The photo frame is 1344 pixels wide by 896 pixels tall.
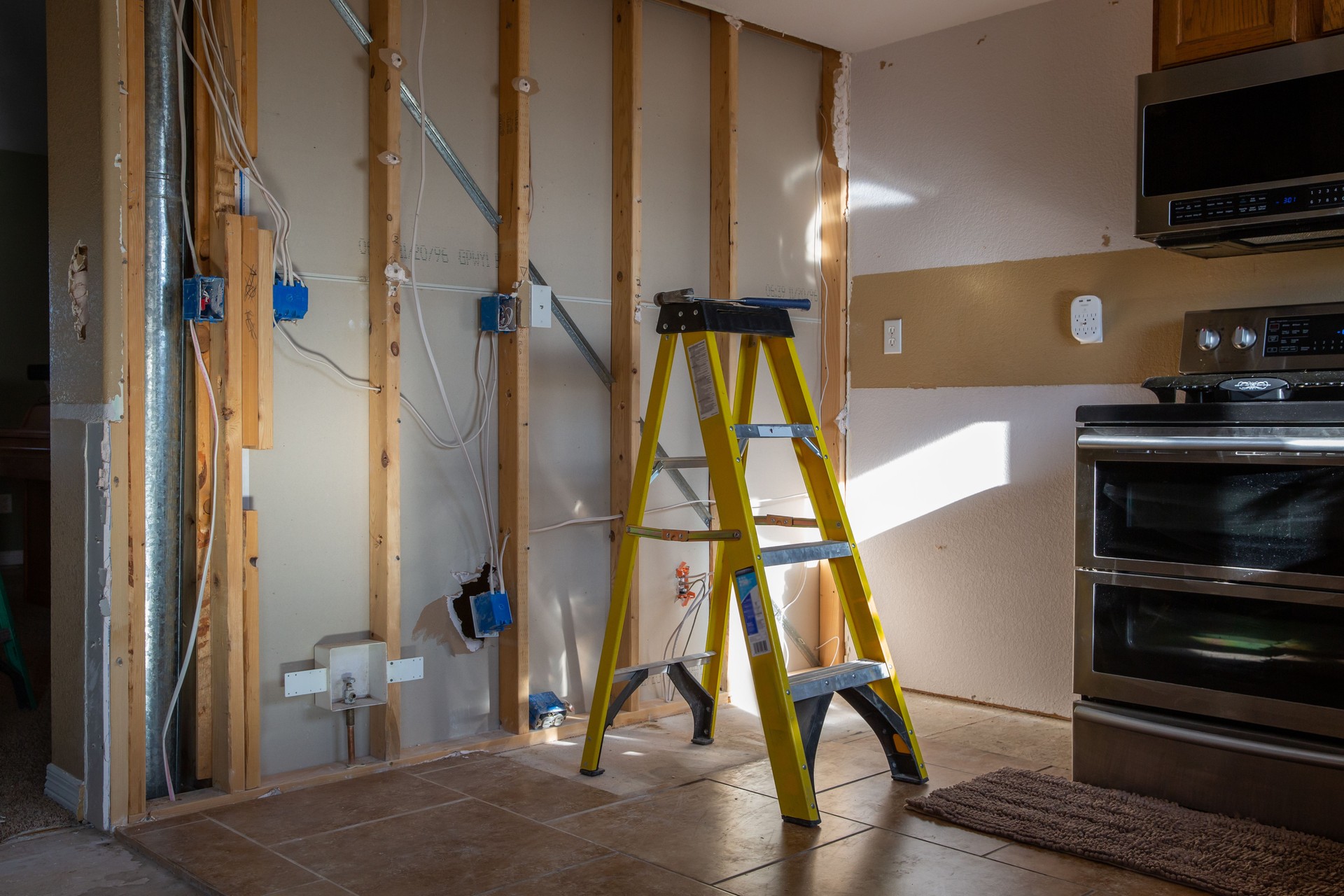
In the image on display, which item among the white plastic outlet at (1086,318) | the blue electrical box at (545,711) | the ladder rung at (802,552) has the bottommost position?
the blue electrical box at (545,711)

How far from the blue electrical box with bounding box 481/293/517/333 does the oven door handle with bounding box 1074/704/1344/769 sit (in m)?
1.74

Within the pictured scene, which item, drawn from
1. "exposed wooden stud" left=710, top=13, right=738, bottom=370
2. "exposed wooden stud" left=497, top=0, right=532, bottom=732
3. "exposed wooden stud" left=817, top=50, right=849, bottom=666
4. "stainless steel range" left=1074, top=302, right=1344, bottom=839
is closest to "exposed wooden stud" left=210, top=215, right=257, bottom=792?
"exposed wooden stud" left=497, top=0, right=532, bottom=732

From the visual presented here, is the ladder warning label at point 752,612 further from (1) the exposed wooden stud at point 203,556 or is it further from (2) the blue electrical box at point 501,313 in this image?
(1) the exposed wooden stud at point 203,556

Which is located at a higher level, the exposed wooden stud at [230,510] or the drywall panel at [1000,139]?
the drywall panel at [1000,139]

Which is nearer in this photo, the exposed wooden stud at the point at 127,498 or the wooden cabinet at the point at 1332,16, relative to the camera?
the exposed wooden stud at the point at 127,498

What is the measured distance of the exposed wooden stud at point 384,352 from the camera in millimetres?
2688

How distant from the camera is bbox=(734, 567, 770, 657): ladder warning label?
239 centimetres

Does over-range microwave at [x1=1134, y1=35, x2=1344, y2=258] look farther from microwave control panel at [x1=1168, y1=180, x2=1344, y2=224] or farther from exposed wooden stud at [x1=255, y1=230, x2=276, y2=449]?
exposed wooden stud at [x1=255, y1=230, x2=276, y2=449]

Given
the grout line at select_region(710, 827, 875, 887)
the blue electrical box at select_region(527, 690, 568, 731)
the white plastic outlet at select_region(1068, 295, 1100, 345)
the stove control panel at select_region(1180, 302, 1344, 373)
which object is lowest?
the grout line at select_region(710, 827, 875, 887)

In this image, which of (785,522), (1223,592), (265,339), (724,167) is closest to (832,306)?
(724,167)

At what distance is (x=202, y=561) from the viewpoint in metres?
2.47

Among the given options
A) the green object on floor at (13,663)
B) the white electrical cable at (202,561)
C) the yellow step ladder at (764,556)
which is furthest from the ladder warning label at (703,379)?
the green object on floor at (13,663)

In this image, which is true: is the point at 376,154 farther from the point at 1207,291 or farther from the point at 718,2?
the point at 1207,291

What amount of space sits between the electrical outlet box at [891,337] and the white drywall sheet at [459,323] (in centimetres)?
46
